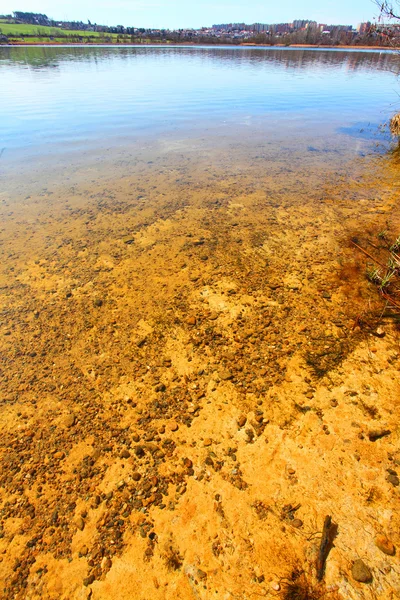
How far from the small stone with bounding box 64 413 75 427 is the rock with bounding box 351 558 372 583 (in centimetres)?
232

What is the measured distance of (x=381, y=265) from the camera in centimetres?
457

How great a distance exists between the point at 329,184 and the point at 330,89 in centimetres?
2193

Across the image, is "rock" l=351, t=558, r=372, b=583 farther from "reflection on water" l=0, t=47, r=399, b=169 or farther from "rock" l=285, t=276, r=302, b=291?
"reflection on water" l=0, t=47, r=399, b=169

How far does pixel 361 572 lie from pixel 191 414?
5.05 ft

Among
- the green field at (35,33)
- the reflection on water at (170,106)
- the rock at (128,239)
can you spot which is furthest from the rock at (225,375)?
the green field at (35,33)

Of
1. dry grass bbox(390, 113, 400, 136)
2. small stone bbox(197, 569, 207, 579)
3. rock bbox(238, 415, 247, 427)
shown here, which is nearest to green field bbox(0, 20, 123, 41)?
dry grass bbox(390, 113, 400, 136)

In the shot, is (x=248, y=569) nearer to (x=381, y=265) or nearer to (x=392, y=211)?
(x=381, y=265)

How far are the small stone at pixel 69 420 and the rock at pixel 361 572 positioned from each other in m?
2.32

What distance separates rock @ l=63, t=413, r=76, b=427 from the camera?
108 inches

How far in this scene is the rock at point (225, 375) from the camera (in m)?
3.09

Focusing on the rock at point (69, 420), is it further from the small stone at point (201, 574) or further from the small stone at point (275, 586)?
the small stone at point (275, 586)

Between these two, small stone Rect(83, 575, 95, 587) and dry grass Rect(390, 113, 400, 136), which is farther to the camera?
dry grass Rect(390, 113, 400, 136)

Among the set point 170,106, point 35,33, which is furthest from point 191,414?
point 35,33

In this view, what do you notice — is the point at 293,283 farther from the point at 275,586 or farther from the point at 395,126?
the point at 395,126
